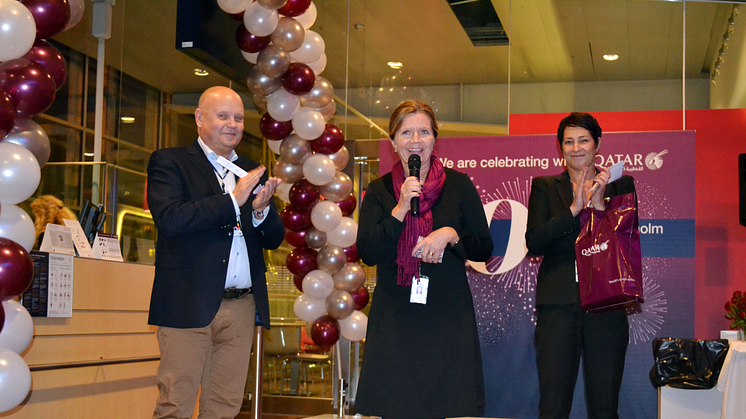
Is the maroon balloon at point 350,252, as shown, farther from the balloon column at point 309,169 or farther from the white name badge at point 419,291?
the white name badge at point 419,291

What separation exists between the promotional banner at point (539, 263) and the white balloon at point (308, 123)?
1.22 metres

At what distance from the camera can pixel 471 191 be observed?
2.49m

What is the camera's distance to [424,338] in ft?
7.49

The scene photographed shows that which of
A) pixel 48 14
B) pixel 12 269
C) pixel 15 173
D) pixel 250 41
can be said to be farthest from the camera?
pixel 250 41

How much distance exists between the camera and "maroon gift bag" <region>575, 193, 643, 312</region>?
9.57ft

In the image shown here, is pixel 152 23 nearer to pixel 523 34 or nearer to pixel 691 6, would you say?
pixel 523 34

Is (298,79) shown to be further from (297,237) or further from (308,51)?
(297,237)

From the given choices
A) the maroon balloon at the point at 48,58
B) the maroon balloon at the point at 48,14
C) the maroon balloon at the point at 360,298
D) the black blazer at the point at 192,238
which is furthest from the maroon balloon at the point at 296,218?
the maroon balloon at the point at 48,14

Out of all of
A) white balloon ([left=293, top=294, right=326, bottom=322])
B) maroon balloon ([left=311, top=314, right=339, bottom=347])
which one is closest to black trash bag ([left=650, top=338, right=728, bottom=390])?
maroon balloon ([left=311, top=314, right=339, bottom=347])

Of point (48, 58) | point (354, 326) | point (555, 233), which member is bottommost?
point (354, 326)

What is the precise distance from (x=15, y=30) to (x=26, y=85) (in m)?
0.21

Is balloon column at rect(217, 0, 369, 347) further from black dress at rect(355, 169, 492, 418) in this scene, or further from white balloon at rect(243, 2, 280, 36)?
black dress at rect(355, 169, 492, 418)

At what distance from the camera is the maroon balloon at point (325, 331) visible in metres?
4.73

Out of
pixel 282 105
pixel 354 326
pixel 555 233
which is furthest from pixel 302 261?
pixel 555 233
